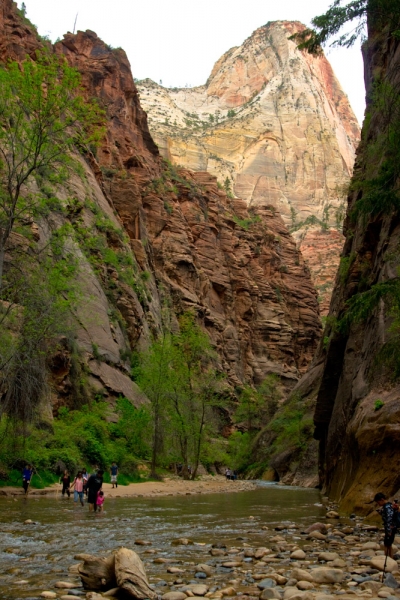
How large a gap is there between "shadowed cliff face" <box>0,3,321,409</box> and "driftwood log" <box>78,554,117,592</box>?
82.2 feet

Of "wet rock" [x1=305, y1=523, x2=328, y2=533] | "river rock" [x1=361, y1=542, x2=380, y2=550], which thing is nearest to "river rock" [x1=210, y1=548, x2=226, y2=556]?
"river rock" [x1=361, y1=542, x2=380, y2=550]

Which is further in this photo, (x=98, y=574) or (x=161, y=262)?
(x=161, y=262)

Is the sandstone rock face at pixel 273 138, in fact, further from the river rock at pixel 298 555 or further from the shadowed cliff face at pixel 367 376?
the river rock at pixel 298 555

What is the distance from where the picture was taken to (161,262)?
71.0 metres

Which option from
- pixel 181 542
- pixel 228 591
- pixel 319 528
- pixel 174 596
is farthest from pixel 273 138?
pixel 174 596

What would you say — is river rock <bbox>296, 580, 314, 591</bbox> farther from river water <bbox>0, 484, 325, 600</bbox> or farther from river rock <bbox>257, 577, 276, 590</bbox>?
river water <bbox>0, 484, 325, 600</bbox>

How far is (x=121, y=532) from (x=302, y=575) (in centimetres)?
605

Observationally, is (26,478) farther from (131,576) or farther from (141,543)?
(131,576)

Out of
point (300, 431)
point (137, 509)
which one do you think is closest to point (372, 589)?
point (137, 509)

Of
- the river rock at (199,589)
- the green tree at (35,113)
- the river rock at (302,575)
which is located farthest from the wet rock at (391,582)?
the green tree at (35,113)

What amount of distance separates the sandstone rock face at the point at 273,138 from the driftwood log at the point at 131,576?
129 m

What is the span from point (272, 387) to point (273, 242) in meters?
32.5

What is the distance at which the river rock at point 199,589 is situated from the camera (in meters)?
7.43

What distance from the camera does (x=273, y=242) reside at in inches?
3969
